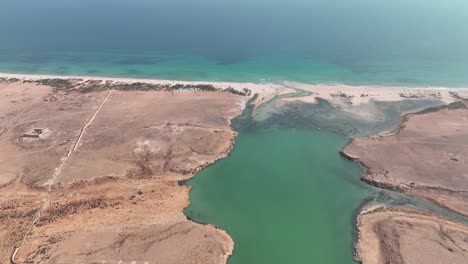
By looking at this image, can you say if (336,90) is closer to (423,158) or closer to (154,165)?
(423,158)

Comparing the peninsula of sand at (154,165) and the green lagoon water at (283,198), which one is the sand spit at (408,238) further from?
the green lagoon water at (283,198)

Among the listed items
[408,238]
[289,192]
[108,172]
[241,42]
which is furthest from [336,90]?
[108,172]

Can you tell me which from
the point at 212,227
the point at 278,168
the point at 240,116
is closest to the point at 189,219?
the point at 212,227

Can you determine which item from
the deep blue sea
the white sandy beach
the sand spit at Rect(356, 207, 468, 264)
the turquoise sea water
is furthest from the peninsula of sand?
the deep blue sea

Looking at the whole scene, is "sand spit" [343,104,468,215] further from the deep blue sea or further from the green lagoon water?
the deep blue sea

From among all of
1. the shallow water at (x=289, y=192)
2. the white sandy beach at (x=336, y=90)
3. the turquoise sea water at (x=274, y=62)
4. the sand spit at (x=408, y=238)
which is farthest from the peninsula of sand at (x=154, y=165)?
the turquoise sea water at (x=274, y=62)
